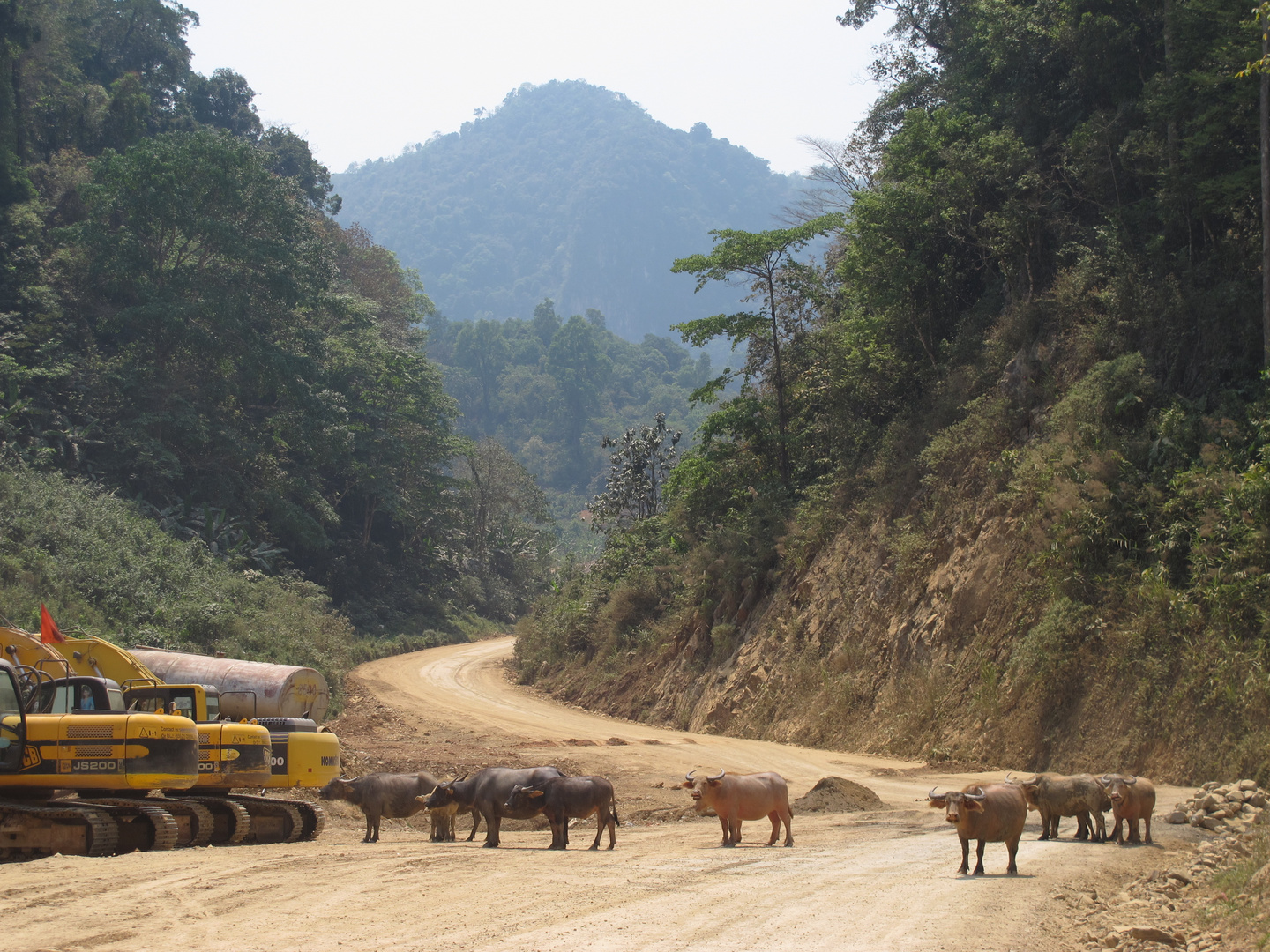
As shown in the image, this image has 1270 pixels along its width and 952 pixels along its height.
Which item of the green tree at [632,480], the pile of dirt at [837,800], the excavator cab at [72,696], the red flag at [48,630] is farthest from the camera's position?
the green tree at [632,480]

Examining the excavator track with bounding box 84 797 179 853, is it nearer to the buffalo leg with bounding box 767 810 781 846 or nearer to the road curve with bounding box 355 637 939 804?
the buffalo leg with bounding box 767 810 781 846

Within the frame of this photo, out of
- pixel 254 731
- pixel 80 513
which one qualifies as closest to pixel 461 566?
pixel 80 513

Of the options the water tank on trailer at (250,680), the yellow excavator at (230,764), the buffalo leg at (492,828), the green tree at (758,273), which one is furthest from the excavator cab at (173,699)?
the green tree at (758,273)

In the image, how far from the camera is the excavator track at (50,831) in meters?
10.6

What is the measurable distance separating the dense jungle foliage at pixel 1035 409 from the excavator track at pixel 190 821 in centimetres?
1265

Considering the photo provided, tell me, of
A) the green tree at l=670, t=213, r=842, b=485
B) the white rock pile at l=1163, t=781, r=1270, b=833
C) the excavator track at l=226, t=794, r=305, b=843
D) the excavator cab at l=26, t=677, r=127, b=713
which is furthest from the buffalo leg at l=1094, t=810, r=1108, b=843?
the green tree at l=670, t=213, r=842, b=485

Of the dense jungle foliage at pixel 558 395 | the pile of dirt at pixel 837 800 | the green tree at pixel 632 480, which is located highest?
the dense jungle foliage at pixel 558 395

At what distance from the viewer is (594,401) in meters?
124

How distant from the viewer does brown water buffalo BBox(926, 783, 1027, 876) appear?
31.3 feet

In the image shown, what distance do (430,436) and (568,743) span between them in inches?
1481

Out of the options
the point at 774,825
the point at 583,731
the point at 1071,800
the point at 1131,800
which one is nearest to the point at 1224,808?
the point at 1131,800

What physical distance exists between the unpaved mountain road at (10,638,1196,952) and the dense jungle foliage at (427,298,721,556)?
97.9 metres

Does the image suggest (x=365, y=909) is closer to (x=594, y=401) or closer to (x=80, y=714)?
(x=80, y=714)

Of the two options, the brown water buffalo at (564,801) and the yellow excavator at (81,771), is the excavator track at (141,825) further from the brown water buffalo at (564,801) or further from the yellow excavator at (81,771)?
the brown water buffalo at (564,801)
